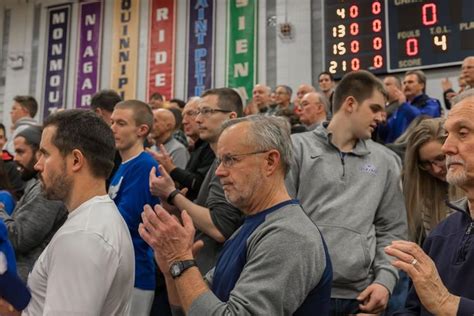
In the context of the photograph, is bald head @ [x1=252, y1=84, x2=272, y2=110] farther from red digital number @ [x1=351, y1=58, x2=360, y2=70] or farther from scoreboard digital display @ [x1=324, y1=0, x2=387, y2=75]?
red digital number @ [x1=351, y1=58, x2=360, y2=70]

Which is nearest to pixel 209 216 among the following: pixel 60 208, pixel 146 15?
pixel 60 208

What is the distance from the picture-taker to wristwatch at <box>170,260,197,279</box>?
1.88 meters

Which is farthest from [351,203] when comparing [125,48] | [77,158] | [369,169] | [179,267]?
[125,48]

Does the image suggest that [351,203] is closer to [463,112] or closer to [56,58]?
[463,112]

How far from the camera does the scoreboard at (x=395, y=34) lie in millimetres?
8164

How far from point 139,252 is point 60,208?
0.51m

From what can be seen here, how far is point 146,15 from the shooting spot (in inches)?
443

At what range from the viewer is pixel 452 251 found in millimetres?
2117

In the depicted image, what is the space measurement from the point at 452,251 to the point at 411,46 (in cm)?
688

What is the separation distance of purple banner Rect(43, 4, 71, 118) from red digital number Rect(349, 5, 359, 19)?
19.6 feet

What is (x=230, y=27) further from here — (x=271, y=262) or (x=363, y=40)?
(x=271, y=262)

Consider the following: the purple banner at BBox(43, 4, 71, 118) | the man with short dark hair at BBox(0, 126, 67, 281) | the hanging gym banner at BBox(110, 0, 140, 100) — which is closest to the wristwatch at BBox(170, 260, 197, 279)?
the man with short dark hair at BBox(0, 126, 67, 281)

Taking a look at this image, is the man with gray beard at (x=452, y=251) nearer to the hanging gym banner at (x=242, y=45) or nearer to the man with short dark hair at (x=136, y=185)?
the man with short dark hair at (x=136, y=185)

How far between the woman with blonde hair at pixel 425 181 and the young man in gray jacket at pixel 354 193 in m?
0.13
